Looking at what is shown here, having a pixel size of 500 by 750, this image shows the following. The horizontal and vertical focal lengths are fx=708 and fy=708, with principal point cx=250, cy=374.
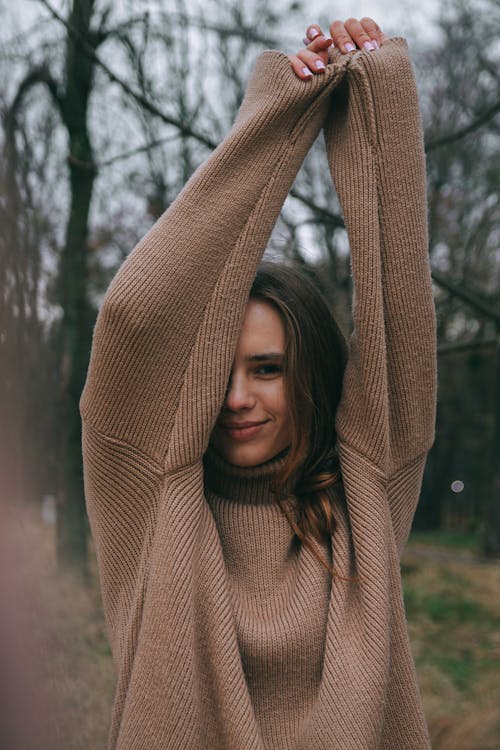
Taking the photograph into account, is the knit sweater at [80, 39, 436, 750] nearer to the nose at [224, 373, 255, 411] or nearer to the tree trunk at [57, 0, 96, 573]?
the nose at [224, 373, 255, 411]

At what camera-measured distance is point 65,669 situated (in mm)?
1546

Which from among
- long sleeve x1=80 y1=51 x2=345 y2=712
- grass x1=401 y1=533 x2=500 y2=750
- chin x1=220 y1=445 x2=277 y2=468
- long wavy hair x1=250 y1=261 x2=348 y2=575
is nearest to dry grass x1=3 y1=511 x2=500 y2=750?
grass x1=401 y1=533 x2=500 y2=750

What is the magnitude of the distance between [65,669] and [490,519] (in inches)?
260

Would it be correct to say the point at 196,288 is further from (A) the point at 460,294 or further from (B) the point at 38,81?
(B) the point at 38,81

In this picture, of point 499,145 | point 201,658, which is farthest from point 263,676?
point 499,145

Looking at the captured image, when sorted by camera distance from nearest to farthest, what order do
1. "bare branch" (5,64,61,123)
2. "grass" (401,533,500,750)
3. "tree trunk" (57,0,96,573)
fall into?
"bare branch" (5,64,61,123) → "grass" (401,533,500,750) → "tree trunk" (57,0,96,573)

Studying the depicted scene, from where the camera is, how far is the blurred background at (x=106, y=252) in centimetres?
89

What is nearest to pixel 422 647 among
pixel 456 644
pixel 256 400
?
pixel 456 644

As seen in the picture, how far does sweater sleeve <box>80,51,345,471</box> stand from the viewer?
129 cm

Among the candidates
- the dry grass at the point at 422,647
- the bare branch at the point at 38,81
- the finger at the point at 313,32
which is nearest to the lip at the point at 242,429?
the dry grass at the point at 422,647

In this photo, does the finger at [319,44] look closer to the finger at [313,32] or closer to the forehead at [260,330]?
the finger at [313,32]

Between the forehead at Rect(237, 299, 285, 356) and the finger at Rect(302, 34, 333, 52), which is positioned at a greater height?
the finger at Rect(302, 34, 333, 52)

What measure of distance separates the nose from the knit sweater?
5 cm

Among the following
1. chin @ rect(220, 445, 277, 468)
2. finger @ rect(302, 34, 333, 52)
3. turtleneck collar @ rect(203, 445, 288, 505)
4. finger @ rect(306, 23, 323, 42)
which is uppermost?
finger @ rect(306, 23, 323, 42)
